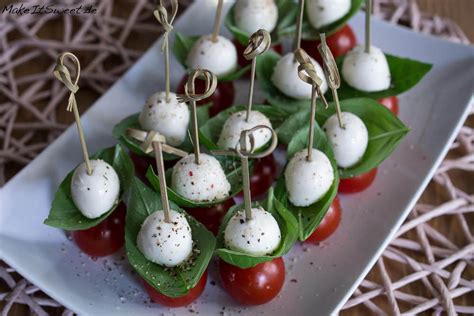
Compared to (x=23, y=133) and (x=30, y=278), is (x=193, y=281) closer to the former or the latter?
(x=30, y=278)

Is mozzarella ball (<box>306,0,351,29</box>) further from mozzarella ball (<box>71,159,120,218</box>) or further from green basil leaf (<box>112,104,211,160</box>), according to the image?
mozzarella ball (<box>71,159,120,218</box>)

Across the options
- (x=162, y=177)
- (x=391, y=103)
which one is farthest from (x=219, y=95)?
(x=162, y=177)

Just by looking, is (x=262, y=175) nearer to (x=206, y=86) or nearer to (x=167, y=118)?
(x=167, y=118)

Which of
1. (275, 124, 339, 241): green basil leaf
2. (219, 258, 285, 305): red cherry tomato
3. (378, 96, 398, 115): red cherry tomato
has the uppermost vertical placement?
(378, 96, 398, 115): red cherry tomato

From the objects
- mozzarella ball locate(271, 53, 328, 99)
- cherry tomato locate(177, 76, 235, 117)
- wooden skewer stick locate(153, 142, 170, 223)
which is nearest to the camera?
wooden skewer stick locate(153, 142, 170, 223)

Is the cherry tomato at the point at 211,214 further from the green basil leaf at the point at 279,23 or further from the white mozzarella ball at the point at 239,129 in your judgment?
the green basil leaf at the point at 279,23

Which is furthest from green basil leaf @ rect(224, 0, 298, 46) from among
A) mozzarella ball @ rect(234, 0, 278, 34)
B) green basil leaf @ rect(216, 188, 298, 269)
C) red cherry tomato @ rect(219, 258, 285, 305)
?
red cherry tomato @ rect(219, 258, 285, 305)

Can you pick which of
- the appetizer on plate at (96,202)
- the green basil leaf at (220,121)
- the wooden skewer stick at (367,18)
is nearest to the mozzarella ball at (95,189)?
the appetizer on plate at (96,202)
